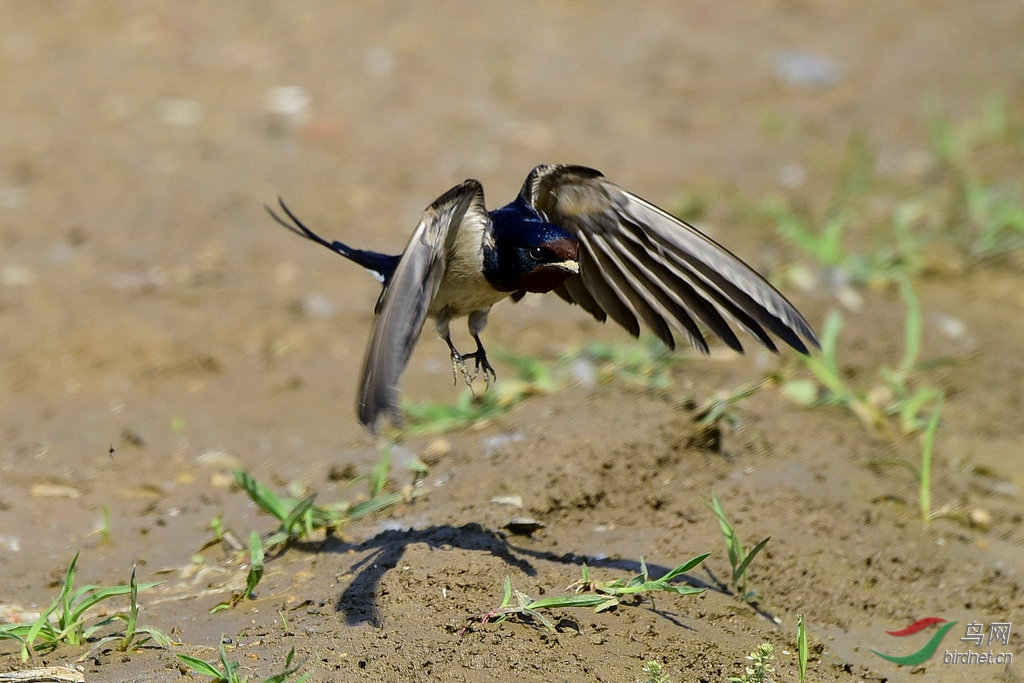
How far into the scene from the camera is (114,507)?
387 cm

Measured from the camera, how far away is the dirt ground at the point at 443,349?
312 centimetres

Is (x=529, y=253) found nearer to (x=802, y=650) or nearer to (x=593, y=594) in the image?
(x=593, y=594)

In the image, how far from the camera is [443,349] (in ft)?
17.0

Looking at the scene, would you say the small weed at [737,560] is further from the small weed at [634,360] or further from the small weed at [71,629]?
the small weed at [71,629]

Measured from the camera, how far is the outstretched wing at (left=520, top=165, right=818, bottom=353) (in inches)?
138

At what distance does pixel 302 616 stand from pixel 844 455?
6.13 ft

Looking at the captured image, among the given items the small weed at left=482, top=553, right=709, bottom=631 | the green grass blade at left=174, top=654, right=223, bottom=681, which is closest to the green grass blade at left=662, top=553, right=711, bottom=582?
the small weed at left=482, top=553, right=709, bottom=631

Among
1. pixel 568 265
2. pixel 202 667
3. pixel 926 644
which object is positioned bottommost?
pixel 202 667

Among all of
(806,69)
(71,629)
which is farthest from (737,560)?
(806,69)

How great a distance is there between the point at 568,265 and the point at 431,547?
857 mm

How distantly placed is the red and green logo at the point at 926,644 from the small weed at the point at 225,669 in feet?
4.83

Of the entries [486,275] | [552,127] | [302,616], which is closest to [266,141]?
[552,127]

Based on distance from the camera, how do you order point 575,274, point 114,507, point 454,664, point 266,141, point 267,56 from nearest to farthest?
point 454,664 < point 575,274 < point 114,507 < point 266,141 < point 267,56

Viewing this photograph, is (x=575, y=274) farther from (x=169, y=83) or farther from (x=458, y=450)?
(x=169, y=83)
